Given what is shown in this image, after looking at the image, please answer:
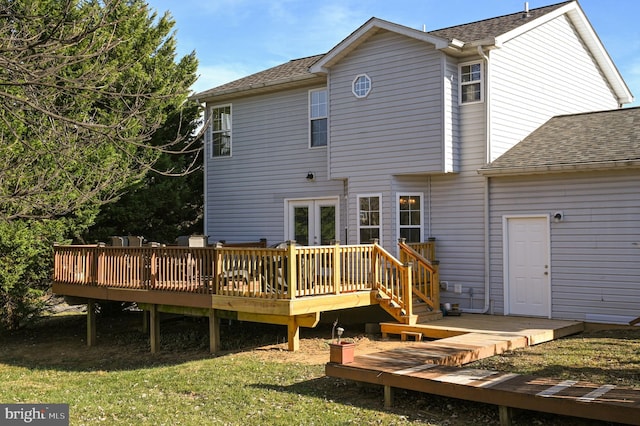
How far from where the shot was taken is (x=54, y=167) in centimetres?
1327

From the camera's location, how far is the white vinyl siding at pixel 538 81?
44.6 feet

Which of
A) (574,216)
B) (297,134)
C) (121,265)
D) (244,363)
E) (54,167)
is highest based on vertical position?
(297,134)

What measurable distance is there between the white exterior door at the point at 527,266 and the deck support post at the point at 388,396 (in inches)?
243

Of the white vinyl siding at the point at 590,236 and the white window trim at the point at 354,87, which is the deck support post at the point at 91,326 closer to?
the white window trim at the point at 354,87

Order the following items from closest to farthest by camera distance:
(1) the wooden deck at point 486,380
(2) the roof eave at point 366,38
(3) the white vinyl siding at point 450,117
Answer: (1) the wooden deck at point 486,380, (2) the roof eave at point 366,38, (3) the white vinyl siding at point 450,117

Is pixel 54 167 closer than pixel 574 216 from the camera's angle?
No

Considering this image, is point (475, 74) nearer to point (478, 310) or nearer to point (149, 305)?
point (478, 310)

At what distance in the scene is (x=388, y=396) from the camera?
7.59m

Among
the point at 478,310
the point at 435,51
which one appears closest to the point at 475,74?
the point at 435,51

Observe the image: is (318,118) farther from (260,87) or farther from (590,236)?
(590,236)

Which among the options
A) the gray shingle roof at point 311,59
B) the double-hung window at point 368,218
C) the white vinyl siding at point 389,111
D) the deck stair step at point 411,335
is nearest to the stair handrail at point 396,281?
the deck stair step at point 411,335

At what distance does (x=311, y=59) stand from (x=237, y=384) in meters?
11.9

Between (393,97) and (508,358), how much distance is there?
6.57m

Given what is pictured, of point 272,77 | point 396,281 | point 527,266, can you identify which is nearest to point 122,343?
point 396,281
